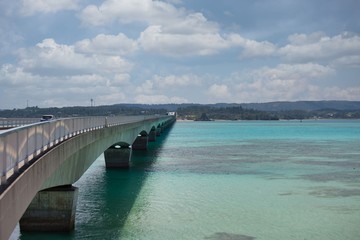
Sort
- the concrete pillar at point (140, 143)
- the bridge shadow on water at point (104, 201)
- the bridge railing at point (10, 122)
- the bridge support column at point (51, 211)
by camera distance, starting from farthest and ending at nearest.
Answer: the concrete pillar at point (140, 143)
the bridge railing at point (10, 122)
the bridge shadow on water at point (104, 201)
the bridge support column at point (51, 211)

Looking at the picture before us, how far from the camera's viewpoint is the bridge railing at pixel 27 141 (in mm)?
10414

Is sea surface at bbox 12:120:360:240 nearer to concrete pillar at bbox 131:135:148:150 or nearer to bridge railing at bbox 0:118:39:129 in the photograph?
bridge railing at bbox 0:118:39:129

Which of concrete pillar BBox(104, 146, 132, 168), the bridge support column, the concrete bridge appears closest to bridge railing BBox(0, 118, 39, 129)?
the concrete bridge

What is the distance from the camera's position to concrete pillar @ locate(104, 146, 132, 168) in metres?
47.4

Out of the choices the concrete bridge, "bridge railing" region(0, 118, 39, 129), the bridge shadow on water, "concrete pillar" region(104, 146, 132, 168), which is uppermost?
"bridge railing" region(0, 118, 39, 129)

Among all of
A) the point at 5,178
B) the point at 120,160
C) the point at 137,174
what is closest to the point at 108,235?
the point at 5,178

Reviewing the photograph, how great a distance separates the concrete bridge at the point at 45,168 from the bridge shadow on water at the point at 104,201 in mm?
899

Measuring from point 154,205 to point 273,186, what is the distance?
10.9 meters

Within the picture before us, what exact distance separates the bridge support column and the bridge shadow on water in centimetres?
36

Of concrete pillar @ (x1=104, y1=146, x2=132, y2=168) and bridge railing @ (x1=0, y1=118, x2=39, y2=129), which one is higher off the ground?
bridge railing @ (x1=0, y1=118, x2=39, y2=129)

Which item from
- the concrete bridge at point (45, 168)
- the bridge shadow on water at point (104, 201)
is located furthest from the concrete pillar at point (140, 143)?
the concrete bridge at point (45, 168)

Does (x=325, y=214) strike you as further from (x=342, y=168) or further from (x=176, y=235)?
(x=342, y=168)

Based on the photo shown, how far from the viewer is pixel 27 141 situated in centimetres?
1322

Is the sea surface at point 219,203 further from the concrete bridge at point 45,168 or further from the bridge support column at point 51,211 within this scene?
the concrete bridge at point 45,168
